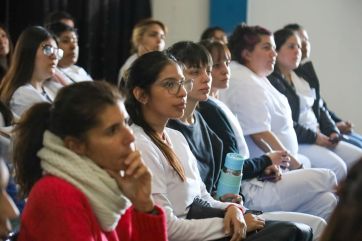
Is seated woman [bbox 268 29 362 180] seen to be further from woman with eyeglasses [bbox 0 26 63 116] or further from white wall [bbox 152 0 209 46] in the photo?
white wall [bbox 152 0 209 46]

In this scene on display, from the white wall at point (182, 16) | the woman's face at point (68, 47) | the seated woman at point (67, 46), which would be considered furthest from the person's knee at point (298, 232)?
the white wall at point (182, 16)

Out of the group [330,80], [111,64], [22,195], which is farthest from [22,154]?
[330,80]

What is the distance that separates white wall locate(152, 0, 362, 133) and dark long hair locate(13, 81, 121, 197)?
3790 mm

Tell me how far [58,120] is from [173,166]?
0.50 m

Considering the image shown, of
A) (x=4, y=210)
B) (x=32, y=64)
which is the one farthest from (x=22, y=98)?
(x=4, y=210)

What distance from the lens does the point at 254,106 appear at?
2.66m

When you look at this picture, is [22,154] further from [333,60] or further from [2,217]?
[333,60]

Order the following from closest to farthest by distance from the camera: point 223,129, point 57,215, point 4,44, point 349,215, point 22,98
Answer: point 349,215
point 57,215
point 223,129
point 22,98
point 4,44

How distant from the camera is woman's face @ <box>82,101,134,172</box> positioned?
52.9 inches

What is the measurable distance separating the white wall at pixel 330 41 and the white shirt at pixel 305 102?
5.13 feet

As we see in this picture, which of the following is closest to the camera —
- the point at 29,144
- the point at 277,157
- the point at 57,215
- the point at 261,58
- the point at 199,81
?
the point at 57,215

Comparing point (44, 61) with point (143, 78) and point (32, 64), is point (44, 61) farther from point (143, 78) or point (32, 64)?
point (143, 78)

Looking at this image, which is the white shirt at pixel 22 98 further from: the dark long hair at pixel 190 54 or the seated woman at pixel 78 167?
the seated woman at pixel 78 167

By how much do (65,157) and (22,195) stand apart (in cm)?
19
